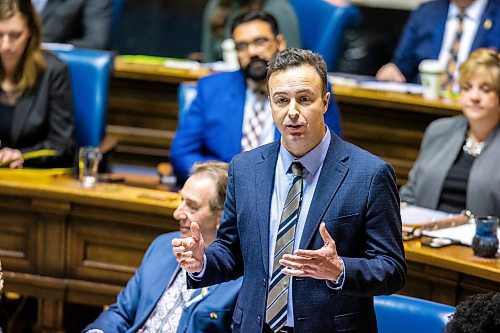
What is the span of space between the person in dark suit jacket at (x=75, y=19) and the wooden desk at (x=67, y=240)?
187 cm

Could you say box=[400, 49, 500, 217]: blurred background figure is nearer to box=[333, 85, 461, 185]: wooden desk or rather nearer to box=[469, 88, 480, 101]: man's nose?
box=[469, 88, 480, 101]: man's nose

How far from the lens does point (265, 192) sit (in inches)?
98.4

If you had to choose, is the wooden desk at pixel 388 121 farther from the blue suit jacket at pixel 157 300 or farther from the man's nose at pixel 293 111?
the man's nose at pixel 293 111

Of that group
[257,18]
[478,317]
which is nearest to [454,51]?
[257,18]

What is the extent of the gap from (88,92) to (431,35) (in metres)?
1.97

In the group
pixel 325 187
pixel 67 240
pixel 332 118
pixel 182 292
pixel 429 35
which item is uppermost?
pixel 429 35

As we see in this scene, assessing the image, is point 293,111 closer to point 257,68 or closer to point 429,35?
point 257,68

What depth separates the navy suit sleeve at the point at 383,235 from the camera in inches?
93.4

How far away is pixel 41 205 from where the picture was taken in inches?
152

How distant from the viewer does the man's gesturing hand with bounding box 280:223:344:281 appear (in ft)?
7.32

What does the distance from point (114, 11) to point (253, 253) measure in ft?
A: 12.7

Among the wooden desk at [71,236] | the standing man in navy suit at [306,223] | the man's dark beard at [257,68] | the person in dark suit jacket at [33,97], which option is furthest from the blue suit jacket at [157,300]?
the person in dark suit jacket at [33,97]

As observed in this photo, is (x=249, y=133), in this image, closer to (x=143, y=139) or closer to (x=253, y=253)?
(x=143, y=139)

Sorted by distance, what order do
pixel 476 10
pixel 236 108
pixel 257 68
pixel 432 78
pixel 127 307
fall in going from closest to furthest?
pixel 127 307 → pixel 257 68 → pixel 236 108 → pixel 432 78 → pixel 476 10
